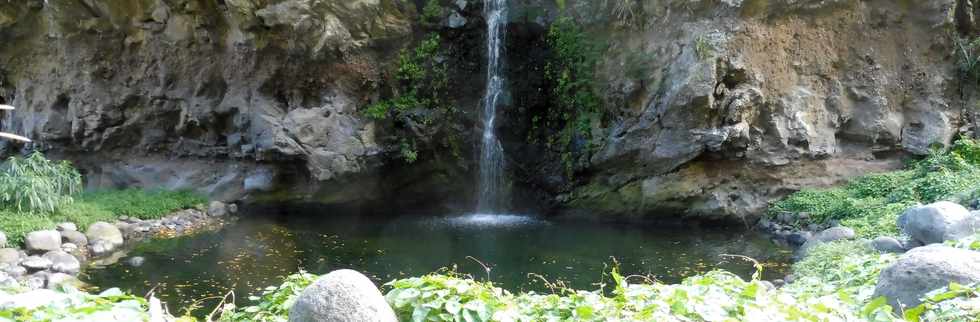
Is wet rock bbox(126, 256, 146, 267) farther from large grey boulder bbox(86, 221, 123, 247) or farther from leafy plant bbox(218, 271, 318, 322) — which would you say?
leafy plant bbox(218, 271, 318, 322)

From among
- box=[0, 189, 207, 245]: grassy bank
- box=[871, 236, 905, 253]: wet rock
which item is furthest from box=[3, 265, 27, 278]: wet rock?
box=[871, 236, 905, 253]: wet rock

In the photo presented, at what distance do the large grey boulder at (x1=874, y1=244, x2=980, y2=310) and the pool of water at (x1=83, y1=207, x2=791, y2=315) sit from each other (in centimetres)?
530

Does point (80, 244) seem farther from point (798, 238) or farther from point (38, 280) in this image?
point (798, 238)

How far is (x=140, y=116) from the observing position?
692 inches

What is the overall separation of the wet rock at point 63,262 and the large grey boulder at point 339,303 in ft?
28.4

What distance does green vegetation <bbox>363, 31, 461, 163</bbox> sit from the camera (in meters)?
16.6

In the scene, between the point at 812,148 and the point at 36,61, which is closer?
the point at 812,148

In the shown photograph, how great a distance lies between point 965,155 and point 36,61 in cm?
2190

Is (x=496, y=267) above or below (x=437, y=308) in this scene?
below

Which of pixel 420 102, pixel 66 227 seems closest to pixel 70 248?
pixel 66 227

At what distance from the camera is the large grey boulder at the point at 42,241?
1184cm

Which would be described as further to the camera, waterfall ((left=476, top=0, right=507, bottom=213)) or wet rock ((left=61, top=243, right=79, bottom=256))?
waterfall ((left=476, top=0, right=507, bottom=213))

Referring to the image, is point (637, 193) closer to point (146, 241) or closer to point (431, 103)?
point (431, 103)

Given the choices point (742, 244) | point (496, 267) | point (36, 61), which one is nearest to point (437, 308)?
point (496, 267)
